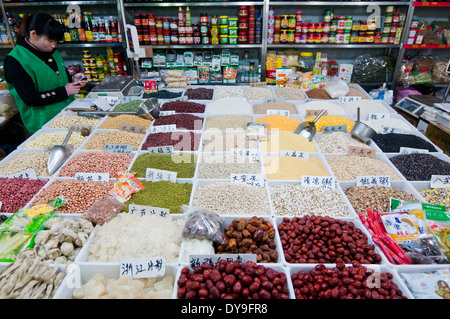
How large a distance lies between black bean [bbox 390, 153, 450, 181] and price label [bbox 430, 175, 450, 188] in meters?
0.07

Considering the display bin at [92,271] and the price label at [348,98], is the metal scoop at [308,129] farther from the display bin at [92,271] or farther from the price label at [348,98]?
the display bin at [92,271]

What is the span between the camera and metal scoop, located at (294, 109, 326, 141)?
2.60 meters

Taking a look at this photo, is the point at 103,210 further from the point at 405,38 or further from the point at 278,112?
the point at 405,38

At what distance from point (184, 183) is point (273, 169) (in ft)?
2.11

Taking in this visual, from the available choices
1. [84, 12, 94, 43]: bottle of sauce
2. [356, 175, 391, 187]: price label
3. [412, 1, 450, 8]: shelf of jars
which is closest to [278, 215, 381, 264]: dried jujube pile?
[356, 175, 391, 187]: price label

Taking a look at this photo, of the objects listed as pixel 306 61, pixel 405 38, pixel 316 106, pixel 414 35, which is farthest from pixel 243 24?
pixel 414 35

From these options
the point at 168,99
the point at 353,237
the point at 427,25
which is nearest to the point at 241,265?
the point at 353,237

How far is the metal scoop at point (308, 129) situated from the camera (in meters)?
2.60

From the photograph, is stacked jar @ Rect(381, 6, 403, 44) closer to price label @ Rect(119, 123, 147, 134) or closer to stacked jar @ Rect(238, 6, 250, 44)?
stacked jar @ Rect(238, 6, 250, 44)

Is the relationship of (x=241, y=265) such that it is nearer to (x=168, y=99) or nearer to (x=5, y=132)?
(x=168, y=99)

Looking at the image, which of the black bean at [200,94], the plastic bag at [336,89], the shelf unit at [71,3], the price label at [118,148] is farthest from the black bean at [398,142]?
the shelf unit at [71,3]

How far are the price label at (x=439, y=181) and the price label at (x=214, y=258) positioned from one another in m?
1.43

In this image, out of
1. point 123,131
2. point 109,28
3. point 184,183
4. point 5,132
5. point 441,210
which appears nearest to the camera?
point 441,210

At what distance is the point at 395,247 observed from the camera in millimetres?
1535
